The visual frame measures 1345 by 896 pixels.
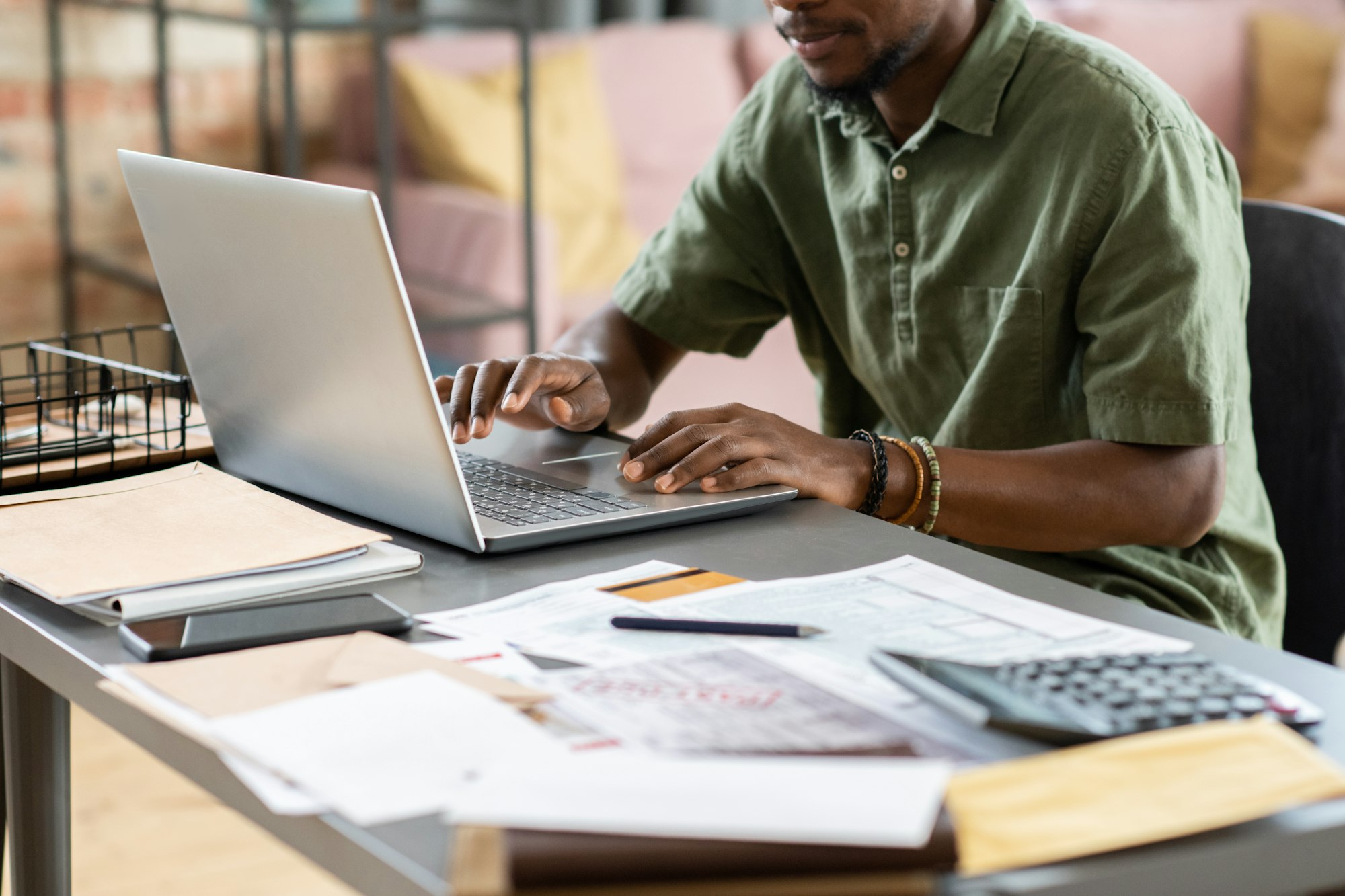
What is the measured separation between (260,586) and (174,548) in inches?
3.1

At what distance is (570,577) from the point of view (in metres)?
0.85

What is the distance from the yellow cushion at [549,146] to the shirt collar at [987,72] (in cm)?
194

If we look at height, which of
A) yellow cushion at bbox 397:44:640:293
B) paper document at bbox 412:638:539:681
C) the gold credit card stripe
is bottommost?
paper document at bbox 412:638:539:681

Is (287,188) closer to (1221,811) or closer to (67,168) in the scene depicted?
(1221,811)

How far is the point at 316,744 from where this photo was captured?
59 cm

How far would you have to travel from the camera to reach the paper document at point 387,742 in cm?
55

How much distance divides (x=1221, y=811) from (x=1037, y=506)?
58 cm

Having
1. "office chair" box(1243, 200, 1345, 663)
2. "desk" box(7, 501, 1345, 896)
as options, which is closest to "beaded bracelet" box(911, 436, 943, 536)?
"desk" box(7, 501, 1345, 896)

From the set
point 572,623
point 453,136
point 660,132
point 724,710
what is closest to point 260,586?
point 572,623

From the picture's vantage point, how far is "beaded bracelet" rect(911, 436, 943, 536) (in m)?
1.08

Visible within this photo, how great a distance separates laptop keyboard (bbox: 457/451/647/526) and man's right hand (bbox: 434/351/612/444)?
0.12 ft

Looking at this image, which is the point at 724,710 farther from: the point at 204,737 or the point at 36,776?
the point at 36,776

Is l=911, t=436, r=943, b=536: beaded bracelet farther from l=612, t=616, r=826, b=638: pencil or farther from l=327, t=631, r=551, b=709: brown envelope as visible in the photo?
l=327, t=631, r=551, b=709: brown envelope

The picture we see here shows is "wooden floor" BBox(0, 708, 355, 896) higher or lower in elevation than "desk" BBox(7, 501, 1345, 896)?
lower
